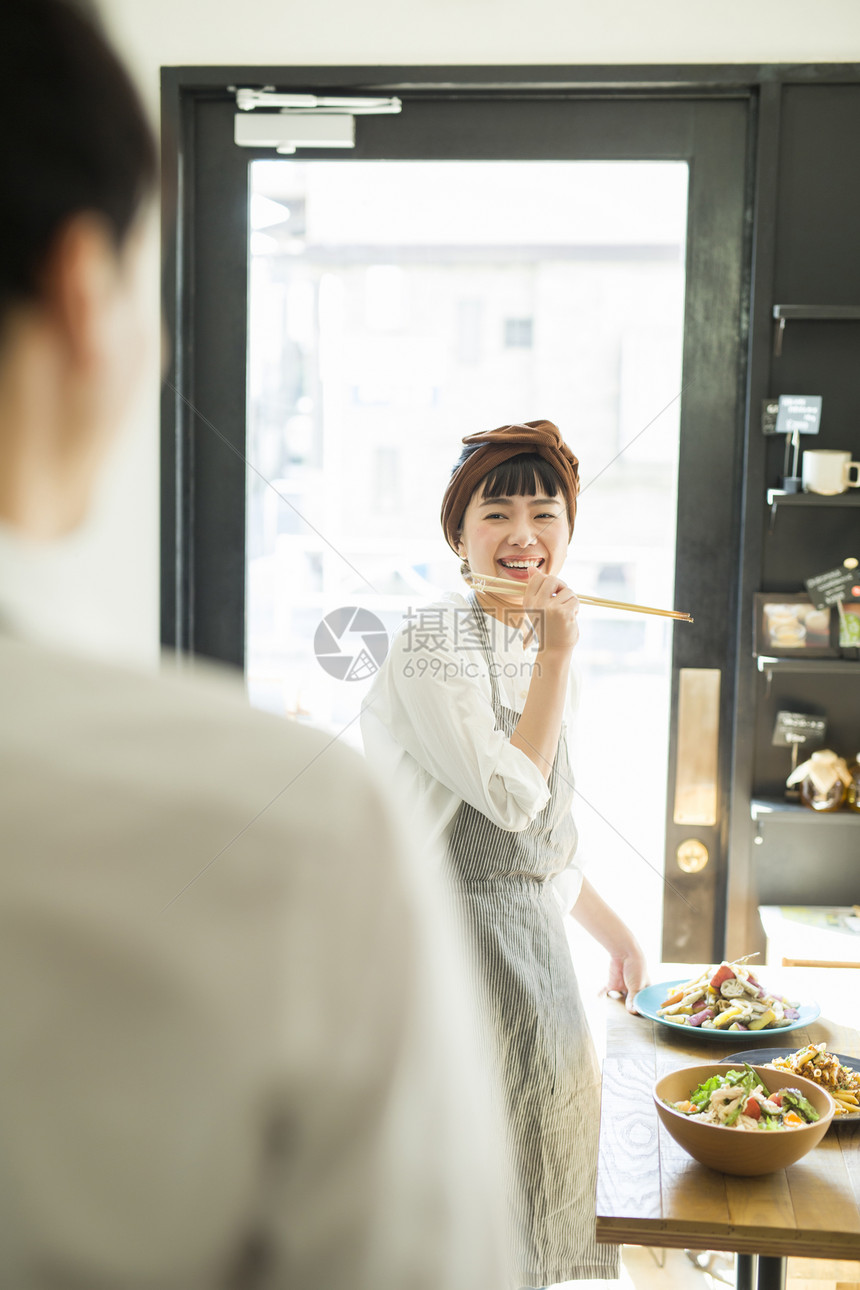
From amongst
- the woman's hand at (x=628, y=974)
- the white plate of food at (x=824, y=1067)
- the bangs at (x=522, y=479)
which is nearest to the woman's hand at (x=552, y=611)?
the bangs at (x=522, y=479)

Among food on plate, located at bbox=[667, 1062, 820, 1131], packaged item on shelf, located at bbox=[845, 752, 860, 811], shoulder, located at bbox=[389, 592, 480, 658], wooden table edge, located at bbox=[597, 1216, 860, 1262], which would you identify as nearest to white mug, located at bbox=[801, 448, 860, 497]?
packaged item on shelf, located at bbox=[845, 752, 860, 811]

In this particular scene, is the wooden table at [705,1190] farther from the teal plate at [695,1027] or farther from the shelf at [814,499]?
the shelf at [814,499]

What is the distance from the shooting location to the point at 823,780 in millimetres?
2018

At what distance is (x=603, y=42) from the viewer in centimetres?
202

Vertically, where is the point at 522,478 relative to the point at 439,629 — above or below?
above

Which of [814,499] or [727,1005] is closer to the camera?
[727,1005]

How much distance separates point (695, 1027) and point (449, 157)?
164 cm

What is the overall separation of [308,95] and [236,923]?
221 cm

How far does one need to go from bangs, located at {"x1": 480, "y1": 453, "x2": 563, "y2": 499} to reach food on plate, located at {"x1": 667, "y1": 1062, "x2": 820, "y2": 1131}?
32.9 inches

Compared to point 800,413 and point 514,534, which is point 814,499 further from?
point 514,534

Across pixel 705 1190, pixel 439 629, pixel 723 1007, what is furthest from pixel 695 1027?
pixel 439 629

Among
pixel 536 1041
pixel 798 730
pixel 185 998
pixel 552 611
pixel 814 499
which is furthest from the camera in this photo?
pixel 798 730

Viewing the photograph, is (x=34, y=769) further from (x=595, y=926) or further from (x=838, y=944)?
(x=838, y=944)

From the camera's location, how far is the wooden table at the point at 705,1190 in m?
1.03
